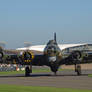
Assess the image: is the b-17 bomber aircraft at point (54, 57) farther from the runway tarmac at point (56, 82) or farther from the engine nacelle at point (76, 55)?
the runway tarmac at point (56, 82)

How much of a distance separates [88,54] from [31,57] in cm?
735

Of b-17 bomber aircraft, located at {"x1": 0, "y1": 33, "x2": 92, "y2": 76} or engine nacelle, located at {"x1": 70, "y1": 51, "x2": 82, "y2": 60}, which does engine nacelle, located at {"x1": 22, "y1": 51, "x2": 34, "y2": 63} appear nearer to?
b-17 bomber aircraft, located at {"x1": 0, "y1": 33, "x2": 92, "y2": 76}

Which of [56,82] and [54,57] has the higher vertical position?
[54,57]

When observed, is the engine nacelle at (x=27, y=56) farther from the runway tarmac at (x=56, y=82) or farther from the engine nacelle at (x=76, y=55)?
the runway tarmac at (x=56, y=82)

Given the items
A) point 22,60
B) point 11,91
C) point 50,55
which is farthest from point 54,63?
point 11,91

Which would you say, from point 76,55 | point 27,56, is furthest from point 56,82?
point 27,56

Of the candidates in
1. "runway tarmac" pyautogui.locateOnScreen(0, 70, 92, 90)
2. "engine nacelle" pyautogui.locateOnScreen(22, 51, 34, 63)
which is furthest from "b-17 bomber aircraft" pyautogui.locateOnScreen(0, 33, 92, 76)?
"runway tarmac" pyautogui.locateOnScreen(0, 70, 92, 90)

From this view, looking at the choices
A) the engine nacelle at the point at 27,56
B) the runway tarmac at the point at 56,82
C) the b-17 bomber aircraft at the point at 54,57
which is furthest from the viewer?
the engine nacelle at the point at 27,56

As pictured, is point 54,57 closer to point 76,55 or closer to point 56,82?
point 76,55

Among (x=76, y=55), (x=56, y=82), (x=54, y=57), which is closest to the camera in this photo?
(x=56, y=82)

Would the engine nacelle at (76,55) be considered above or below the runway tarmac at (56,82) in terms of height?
above

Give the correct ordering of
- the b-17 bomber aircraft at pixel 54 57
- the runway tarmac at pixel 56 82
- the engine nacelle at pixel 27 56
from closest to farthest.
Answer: the runway tarmac at pixel 56 82 → the b-17 bomber aircraft at pixel 54 57 → the engine nacelle at pixel 27 56

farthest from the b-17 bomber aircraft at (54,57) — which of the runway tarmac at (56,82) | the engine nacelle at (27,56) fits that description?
the runway tarmac at (56,82)

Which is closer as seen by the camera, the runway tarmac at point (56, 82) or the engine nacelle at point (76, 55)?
the runway tarmac at point (56, 82)
